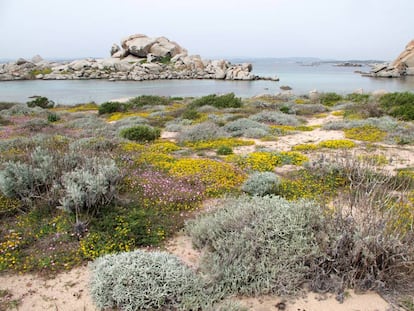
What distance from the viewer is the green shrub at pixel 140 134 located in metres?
12.4

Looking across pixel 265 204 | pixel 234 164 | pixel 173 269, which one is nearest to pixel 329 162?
pixel 234 164

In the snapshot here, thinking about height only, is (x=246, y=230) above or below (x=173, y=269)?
above

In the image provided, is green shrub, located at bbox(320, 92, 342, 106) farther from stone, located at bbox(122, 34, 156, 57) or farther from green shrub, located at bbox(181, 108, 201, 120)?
stone, located at bbox(122, 34, 156, 57)

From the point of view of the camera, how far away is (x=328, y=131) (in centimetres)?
1388

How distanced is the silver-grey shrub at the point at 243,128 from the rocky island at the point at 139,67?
2137 inches

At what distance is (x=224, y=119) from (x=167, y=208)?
1059 cm

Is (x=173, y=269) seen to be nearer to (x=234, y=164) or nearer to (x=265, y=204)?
(x=265, y=204)

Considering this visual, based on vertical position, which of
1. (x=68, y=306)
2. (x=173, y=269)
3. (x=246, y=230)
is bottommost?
(x=68, y=306)

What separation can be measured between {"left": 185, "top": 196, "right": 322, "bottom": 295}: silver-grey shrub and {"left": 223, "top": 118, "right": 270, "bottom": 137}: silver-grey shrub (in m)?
8.13

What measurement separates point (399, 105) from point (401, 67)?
7115cm

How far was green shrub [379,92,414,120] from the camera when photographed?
613 inches

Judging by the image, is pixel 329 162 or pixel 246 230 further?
pixel 329 162

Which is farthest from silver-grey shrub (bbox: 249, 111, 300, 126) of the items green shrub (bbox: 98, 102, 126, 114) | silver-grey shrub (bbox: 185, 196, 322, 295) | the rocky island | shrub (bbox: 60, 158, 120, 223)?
the rocky island

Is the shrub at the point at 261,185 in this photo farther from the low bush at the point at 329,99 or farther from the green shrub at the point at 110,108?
the low bush at the point at 329,99
